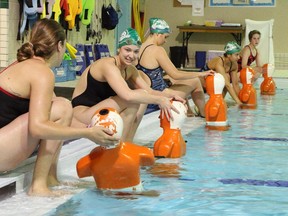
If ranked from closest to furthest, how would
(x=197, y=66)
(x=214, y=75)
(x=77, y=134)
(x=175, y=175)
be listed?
(x=77, y=134) < (x=175, y=175) < (x=214, y=75) < (x=197, y=66)

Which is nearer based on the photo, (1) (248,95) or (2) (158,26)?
(2) (158,26)

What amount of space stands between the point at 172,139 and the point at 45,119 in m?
1.89

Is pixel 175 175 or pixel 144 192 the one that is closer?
pixel 144 192

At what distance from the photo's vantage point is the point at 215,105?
22.1 ft

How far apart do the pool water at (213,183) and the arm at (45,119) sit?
0.41 meters

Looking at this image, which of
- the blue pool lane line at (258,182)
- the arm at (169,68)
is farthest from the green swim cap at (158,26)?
the blue pool lane line at (258,182)

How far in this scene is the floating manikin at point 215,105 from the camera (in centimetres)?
666

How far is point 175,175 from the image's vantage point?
438cm

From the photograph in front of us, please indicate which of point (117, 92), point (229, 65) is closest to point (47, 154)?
point (117, 92)

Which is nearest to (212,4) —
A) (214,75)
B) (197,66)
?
(197,66)

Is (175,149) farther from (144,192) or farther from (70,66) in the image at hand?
(70,66)

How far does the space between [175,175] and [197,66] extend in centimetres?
1334

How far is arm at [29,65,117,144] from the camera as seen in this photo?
3.23 metres

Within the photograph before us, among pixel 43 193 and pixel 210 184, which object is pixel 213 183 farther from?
pixel 43 193
